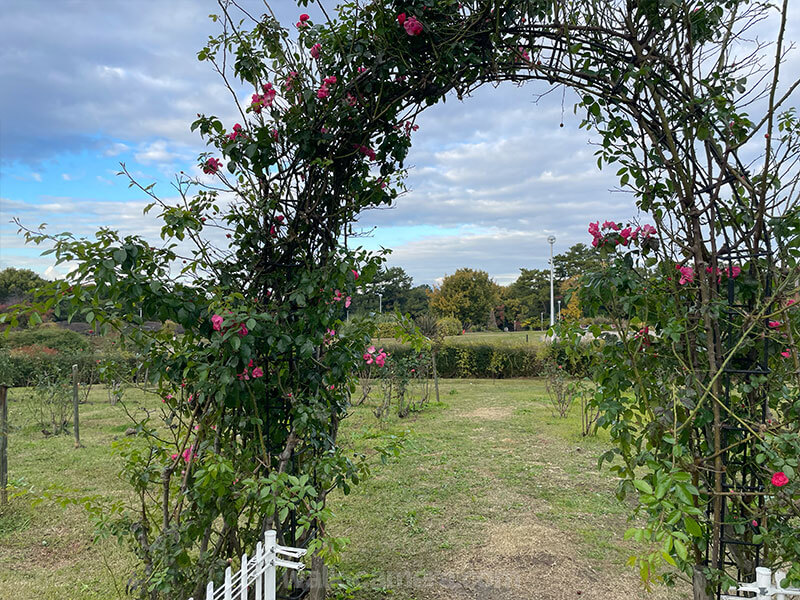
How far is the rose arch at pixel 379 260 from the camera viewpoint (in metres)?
1.95

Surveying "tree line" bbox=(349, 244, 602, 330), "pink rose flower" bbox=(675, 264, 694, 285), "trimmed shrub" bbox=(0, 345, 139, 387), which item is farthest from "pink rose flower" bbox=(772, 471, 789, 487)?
"tree line" bbox=(349, 244, 602, 330)

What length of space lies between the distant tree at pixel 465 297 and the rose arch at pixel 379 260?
27.4 m

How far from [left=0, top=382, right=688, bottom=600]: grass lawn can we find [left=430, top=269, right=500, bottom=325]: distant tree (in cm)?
2292

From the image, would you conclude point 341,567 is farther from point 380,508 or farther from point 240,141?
point 240,141

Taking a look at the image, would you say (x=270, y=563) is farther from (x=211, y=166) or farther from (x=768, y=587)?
(x=768, y=587)

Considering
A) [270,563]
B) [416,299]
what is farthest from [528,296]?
[270,563]

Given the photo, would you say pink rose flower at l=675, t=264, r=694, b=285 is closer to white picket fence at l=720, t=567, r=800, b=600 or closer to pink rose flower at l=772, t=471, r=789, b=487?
pink rose flower at l=772, t=471, r=789, b=487

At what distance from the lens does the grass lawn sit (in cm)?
308

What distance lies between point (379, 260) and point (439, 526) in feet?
8.37

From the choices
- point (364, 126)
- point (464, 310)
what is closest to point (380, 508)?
point (364, 126)

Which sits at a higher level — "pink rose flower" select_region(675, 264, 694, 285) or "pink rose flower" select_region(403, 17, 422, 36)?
"pink rose flower" select_region(403, 17, 422, 36)

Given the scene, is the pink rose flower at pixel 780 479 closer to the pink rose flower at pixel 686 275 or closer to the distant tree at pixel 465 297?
the pink rose flower at pixel 686 275

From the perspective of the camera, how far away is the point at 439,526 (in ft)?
13.1

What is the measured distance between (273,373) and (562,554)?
8.04ft
